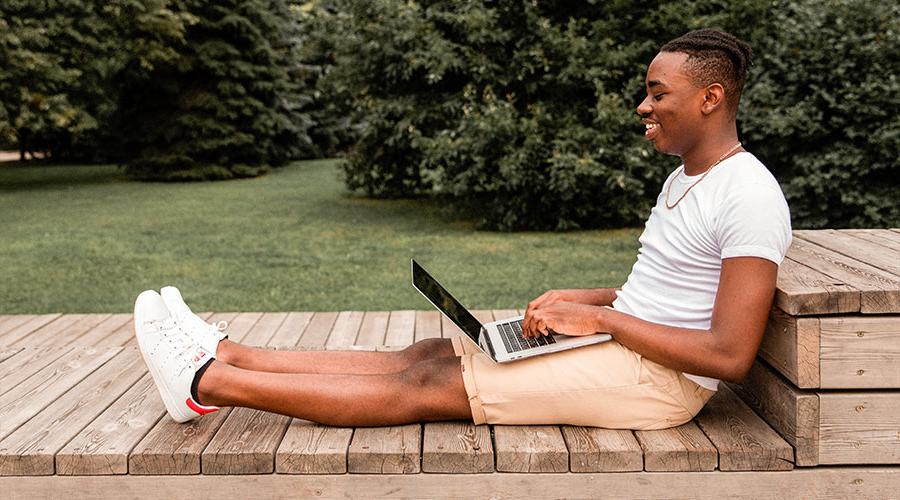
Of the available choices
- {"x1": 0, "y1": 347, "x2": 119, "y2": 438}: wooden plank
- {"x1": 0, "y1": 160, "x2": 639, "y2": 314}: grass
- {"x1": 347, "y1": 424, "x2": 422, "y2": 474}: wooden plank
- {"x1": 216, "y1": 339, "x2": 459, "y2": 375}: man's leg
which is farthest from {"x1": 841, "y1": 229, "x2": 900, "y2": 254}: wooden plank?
{"x1": 0, "y1": 160, "x2": 639, "y2": 314}: grass

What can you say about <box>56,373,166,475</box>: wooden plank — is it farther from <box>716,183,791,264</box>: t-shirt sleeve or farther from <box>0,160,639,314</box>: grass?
<box>0,160,639,314</box>: grass

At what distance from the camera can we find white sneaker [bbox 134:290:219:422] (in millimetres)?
2600

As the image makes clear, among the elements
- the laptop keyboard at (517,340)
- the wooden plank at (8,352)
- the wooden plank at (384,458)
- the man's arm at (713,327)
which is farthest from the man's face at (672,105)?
the wooden plank at (8,352)

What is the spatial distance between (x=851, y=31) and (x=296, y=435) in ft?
23.6

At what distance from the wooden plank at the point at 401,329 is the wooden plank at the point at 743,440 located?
5.90 ft

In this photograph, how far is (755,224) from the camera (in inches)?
89.0

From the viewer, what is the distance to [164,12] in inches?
696

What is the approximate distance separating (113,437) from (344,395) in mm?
693

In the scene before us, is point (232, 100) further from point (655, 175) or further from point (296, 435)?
point (296, 435)

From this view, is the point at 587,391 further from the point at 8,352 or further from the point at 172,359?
the point at 8,352

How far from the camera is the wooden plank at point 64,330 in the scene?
441 centimetres

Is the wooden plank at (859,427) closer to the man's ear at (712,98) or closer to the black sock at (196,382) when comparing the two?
the man's ear at (712,98)

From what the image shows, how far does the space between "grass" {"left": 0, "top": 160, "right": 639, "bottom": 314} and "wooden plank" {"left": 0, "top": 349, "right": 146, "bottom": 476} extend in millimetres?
3255

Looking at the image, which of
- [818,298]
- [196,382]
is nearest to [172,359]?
[196,382]
